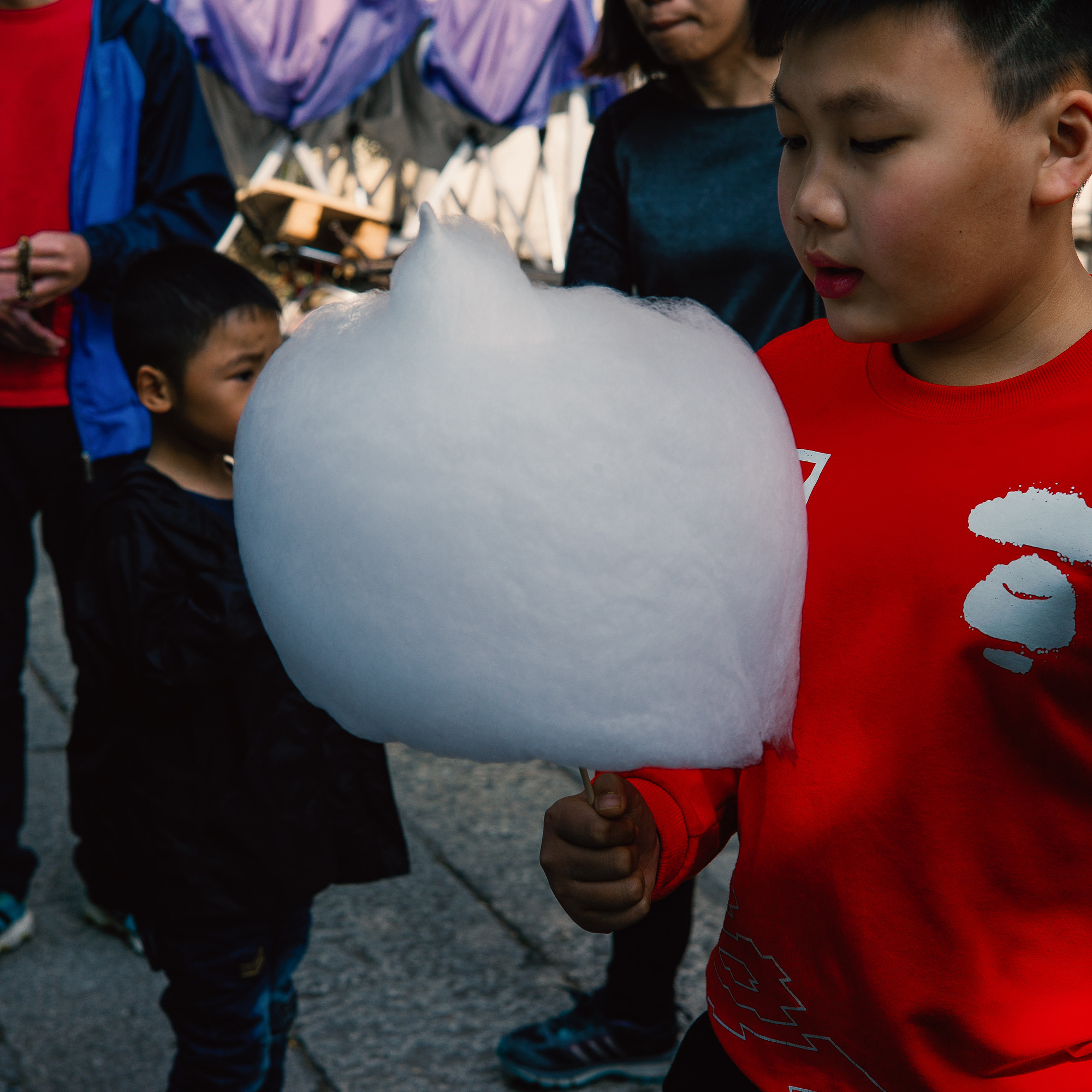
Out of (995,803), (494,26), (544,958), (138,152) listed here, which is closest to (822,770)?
(995,803)

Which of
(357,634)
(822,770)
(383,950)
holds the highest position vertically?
(357,634)

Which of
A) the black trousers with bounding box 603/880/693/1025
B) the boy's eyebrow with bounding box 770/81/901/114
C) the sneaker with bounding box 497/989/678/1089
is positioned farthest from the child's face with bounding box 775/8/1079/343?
the sneaker with bounding box 497/989/678/1089

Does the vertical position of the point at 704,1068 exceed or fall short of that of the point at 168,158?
it falls short

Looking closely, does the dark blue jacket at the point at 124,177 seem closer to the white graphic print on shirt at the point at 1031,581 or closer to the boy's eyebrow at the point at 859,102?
the boy's eyebrow at the point at 859,102

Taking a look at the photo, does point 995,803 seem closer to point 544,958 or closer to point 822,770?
point 822,770

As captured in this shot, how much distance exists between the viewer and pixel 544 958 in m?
2.40

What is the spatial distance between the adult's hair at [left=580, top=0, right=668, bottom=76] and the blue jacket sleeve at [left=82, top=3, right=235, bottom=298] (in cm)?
85

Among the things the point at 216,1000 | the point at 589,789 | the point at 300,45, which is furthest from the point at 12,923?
the point at 300,45

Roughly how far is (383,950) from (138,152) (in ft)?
5.64

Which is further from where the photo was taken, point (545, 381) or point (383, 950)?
point (383, 950)

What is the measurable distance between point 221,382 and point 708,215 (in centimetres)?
79

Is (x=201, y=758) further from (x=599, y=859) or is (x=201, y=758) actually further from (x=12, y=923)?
(x=12, y=923)

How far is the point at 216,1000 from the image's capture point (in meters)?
1.68

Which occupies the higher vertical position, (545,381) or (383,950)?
(545,381)
